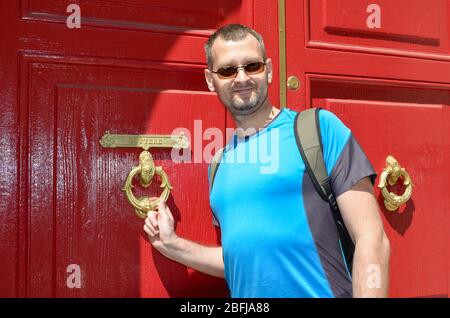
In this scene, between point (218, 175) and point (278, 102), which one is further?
point (278, 102)

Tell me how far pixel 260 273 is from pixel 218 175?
0.35 meters

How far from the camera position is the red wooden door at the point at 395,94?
2.14m

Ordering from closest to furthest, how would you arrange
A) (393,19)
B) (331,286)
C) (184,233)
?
(331,286) < (184,233) < (393,19)

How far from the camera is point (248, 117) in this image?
1806 mm

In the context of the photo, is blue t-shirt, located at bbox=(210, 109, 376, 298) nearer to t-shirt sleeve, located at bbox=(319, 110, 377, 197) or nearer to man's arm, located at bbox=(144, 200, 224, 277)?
t-shirt sleeve, located at bbox=(319, 110, 377, 197)

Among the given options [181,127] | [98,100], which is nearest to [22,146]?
[98,100]

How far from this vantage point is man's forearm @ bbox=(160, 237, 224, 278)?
1.83 meters

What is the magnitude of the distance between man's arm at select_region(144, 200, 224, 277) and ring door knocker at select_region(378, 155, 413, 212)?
677mm

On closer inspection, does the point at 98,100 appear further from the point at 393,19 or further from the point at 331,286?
the point at 393,19

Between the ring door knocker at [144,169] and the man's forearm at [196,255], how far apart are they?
0.45ft

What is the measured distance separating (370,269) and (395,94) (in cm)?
99

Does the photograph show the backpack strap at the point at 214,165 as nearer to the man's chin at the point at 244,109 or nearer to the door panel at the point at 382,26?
the man's chin at the point at 244,109

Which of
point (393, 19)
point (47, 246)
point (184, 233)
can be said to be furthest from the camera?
point (393, 19)

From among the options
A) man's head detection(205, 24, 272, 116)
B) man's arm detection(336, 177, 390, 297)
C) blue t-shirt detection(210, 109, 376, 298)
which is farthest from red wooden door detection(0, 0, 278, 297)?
man's arm detection(336, 177, 390, 297)
